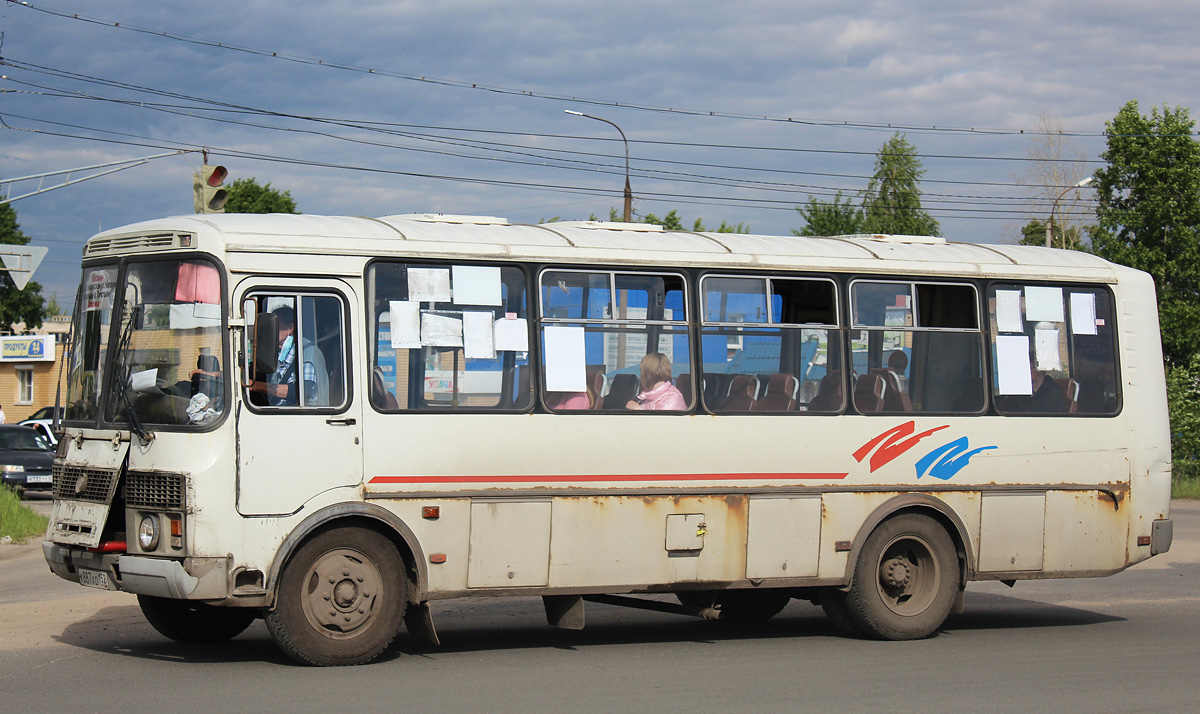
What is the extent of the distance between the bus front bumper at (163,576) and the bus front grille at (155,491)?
340mm

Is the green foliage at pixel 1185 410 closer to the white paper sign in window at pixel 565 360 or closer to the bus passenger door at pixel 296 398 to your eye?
the white paper sign in window at pixel 565 360

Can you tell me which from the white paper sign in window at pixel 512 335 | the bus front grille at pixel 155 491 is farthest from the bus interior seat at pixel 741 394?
the bus front grille at pixel 155 491

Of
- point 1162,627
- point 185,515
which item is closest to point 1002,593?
point 1162,627

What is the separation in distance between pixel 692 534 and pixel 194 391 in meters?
3.72

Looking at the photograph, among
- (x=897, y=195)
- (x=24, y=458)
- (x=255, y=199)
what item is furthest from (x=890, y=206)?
(x=24, y=458)

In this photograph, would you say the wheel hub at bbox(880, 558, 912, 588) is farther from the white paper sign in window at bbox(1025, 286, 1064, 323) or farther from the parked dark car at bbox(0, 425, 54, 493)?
the parked dark car at bbox(0, 425, 54, 493)

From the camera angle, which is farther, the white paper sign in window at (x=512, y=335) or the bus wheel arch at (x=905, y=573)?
the bus wheel arch at (x=905, y=573)

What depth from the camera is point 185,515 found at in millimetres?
7965

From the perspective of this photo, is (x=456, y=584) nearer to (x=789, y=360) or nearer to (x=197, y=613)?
(x=197, y=613)

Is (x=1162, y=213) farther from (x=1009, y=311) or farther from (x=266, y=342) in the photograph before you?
(x=266, y=342)

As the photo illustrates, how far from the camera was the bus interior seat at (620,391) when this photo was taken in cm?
938

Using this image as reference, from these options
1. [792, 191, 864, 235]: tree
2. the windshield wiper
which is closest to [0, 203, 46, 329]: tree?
[792, 191, 864, 235]: tree

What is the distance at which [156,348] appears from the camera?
8461mm

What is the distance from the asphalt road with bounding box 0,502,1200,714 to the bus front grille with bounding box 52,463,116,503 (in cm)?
113
